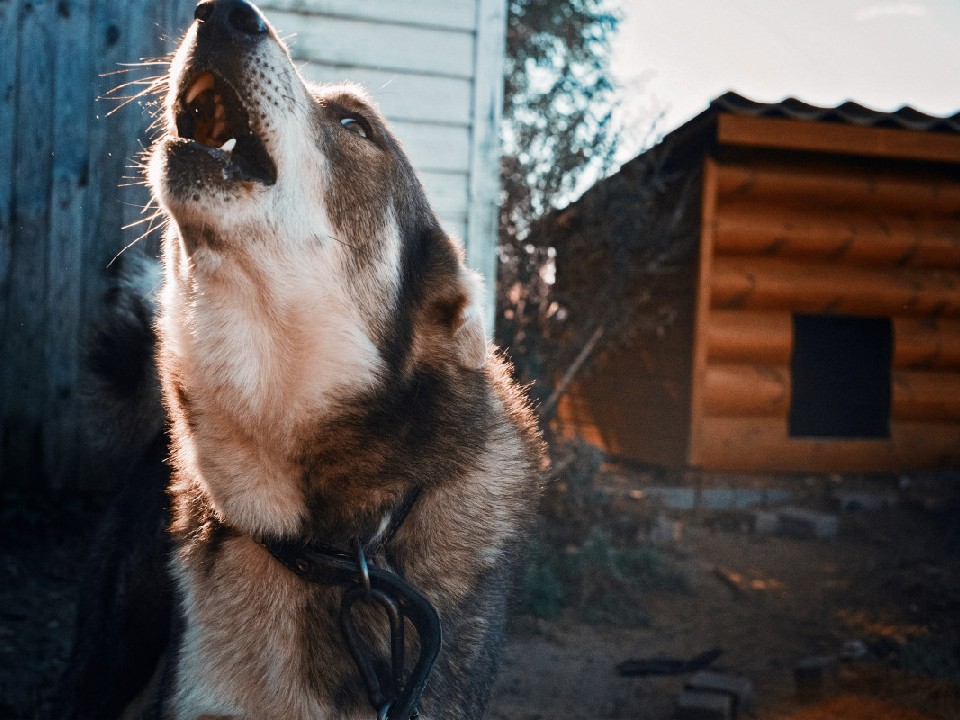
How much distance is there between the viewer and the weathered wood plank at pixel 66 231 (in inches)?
164

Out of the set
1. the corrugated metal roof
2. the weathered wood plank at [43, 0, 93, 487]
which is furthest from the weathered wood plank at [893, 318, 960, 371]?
the weathered wood plank at [43, 0, 93, 487]

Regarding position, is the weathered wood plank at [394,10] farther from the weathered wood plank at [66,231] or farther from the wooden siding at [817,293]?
the wooden siding at [817,293]

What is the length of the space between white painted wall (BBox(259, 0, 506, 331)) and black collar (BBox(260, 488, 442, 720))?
9.53 ft

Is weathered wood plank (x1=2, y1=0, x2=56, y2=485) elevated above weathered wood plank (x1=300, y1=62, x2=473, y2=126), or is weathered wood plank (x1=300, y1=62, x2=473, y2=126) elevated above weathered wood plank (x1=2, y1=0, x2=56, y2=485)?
weathered wood plank (x1=300, y1=62, x2=473, y2=126)

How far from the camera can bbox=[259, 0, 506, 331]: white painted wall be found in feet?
14.9

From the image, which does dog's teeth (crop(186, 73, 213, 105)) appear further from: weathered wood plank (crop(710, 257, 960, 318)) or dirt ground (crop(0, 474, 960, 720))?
weathered wood plank (crop(710, 257, 960, 318))

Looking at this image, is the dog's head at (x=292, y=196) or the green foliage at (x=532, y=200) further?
the green foliage at (x=532, y=200)

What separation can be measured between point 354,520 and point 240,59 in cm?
110

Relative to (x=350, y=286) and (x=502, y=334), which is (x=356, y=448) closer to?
(x=350, y=286)

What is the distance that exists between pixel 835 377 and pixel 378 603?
29.8 ft

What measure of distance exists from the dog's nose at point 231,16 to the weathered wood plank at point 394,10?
284 centimetres

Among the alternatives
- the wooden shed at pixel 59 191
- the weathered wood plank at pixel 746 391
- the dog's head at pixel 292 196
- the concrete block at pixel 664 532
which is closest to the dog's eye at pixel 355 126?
the dog's head at pixel 292 196

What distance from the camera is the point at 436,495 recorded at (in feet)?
6.82

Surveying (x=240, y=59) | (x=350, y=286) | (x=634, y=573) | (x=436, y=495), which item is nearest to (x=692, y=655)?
(x=634, y=573)
